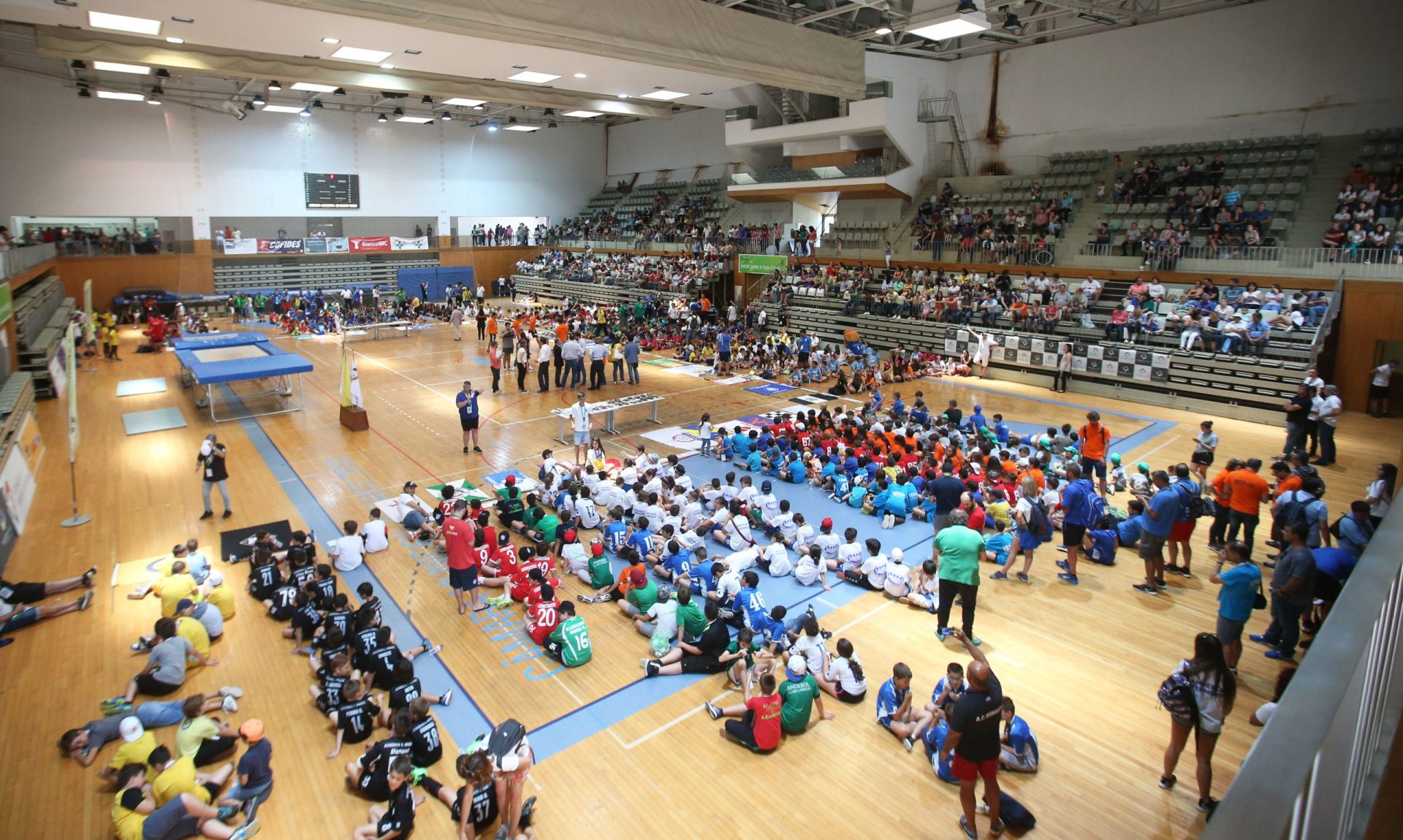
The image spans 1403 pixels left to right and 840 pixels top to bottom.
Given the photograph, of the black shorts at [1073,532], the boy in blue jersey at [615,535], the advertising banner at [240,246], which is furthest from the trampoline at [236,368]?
the black shorts at [1073,532]

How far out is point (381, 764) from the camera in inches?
253

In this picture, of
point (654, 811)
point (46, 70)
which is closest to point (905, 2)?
point (654, 811)

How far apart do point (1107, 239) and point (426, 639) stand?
22.5m

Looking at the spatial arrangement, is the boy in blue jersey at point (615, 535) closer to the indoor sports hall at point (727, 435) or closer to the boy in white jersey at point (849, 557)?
the indoor sports hall at point (727, 435)

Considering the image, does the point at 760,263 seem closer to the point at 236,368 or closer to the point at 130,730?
the point at 236,368

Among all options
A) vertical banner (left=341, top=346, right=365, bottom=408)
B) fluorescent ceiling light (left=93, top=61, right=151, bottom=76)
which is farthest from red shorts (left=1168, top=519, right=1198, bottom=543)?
fluorescent ceiling light (left=93, top=61, right=151, bottom=76)

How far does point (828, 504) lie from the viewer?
1265 centimetres

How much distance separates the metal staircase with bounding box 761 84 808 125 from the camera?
30453mm

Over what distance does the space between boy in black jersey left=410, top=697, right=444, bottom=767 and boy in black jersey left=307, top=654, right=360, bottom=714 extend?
83 cm

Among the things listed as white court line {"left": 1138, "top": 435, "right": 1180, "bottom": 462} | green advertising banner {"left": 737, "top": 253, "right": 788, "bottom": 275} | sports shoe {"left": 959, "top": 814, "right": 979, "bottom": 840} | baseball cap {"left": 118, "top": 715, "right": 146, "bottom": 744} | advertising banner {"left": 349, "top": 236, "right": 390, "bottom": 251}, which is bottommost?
sports shoe {"left": 959, "top": 814, "right": 979, "bottom": 840}

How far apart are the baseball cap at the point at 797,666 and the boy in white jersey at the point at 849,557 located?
2.91 m

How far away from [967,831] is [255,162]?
136ft

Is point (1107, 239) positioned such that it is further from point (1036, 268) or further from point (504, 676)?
point (504, 676)

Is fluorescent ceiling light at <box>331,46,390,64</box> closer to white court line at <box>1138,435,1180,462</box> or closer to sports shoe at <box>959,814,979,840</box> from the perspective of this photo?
white court line at <box>1138,435,1180,462</box>
